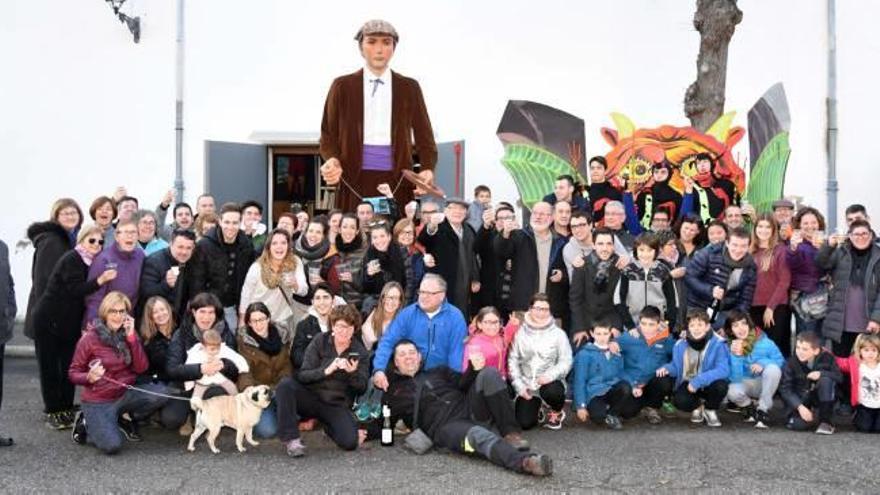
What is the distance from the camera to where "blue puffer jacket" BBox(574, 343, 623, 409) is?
5.88m

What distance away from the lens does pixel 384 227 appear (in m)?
6.07

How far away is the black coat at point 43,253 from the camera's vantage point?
5730mm

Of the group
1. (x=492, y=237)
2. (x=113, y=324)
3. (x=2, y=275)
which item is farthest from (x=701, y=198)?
(x=2, y=275)

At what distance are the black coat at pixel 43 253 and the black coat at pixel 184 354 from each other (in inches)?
34.4

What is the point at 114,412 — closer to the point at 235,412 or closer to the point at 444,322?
the point at 235,412

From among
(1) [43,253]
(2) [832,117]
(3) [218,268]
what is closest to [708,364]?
(3) [218,268]

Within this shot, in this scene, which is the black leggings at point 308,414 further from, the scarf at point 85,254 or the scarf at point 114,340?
the scarf at point 85,254

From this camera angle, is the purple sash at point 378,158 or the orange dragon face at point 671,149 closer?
the purple sash at point 378,158

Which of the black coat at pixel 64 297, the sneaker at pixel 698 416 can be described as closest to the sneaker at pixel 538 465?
the sneaker at pixel 698 416

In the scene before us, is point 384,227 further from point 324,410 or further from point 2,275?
point 2,275

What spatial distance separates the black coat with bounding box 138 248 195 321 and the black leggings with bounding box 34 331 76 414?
53 centimetres

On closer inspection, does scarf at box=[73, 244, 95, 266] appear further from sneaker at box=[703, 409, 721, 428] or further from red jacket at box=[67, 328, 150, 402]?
sneaker at box=[703, 409, 721, 428]

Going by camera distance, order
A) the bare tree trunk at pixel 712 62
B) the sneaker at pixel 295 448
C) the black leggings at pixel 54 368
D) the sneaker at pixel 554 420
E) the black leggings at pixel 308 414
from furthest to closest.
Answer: the bare tree trunk at pixel 712 62 < the sneaker at pixel 554 420 < the black leggings at pixel 54 368 < the black leggings at pixel 308 414 < the sneaker at pixel 295 448

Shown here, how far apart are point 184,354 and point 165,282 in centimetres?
56
